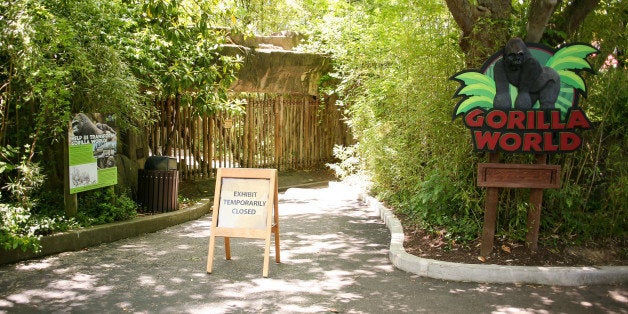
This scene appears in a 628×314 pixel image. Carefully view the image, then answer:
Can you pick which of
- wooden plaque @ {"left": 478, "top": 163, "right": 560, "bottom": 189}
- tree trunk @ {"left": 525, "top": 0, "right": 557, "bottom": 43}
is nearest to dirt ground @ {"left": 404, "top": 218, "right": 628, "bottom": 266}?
wooden plaque @ {"left": 478, "top": 163, "right": 560, "bottom": 189}

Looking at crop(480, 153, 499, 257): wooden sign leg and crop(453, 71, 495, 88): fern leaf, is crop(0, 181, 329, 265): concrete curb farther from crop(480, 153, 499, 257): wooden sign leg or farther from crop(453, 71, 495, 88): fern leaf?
crop(453, 71, 495, 88): fern leaf

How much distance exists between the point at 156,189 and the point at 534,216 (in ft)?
19.5

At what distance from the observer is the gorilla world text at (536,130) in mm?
6367

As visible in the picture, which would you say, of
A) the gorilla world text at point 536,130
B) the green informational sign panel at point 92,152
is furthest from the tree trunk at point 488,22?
the green informational sign panel at point 92,152

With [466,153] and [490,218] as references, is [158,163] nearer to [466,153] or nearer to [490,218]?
[466,153]

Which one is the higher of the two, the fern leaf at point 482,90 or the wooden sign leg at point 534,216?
the fern leaf at point 482,90

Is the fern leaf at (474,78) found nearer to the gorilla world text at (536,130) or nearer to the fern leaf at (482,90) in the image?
the fern leaf at (482,90)

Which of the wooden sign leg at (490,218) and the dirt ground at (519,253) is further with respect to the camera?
the wooden sign leg at (490,218)

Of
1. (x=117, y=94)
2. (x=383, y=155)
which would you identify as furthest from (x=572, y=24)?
(x=117, y=94)

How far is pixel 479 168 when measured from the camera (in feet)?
21.3

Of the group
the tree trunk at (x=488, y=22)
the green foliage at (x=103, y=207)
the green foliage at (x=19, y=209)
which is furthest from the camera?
the green foliage at (x=103, y=207)

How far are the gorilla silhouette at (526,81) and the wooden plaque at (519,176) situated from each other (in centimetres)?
68

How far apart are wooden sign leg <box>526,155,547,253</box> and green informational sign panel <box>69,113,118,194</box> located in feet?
19.4

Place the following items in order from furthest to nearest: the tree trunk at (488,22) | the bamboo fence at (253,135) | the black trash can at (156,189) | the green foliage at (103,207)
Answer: the bamboo fence at (253,135)
the black trash can at (156,189)
the green foliage at (103,207)
the tree trunk at (488,22)
